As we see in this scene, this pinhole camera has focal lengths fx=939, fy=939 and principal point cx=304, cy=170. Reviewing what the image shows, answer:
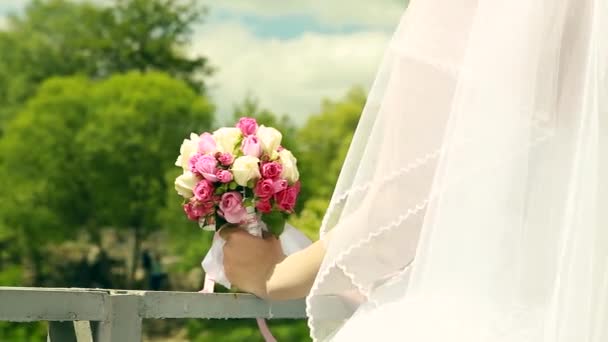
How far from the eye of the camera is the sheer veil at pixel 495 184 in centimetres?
134

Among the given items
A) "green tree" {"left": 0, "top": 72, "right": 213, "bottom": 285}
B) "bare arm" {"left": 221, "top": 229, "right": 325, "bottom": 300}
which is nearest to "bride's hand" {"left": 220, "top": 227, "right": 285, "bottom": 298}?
"bare arm" {"left": 221, "top": 229, "right": 325, "bottom": 300}

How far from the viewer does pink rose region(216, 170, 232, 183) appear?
1936 mm

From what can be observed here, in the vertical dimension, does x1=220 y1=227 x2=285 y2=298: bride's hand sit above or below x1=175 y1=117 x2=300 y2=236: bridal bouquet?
below

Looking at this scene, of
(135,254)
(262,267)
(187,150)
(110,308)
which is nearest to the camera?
(110,308)

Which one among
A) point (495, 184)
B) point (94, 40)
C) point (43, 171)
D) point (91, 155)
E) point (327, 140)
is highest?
point (495, 184)

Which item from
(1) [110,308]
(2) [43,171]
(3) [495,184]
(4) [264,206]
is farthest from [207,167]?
(2) [43,171]

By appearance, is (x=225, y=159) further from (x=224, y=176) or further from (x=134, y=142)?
(x=134, y=142)

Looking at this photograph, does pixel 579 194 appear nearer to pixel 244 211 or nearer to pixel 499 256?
pixel 499 256

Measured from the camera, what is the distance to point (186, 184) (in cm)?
199

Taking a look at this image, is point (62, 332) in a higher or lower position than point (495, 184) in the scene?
lower

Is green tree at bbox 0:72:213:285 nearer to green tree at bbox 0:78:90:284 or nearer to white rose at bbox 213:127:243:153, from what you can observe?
green tree at bbox 0:78:90:284

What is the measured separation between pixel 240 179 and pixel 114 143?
107 ft

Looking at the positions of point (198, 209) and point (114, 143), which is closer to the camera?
point (198, 209)

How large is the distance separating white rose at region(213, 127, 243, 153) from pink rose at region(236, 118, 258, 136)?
1cm
